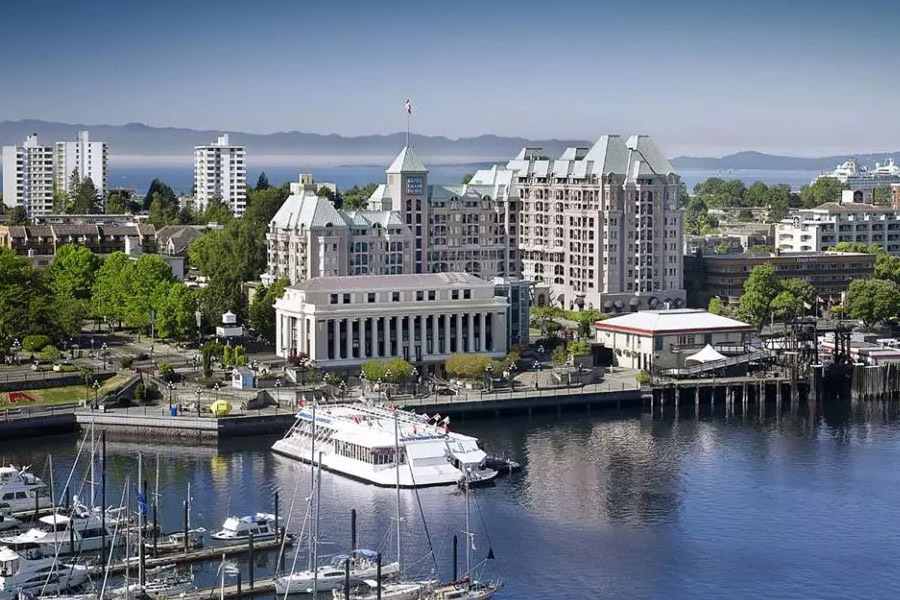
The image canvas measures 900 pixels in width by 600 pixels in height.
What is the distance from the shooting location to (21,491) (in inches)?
2239

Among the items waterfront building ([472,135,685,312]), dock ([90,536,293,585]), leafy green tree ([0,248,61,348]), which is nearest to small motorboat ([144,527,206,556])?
dock ([90,536,293,585])

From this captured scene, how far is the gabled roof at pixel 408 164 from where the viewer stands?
10419cm

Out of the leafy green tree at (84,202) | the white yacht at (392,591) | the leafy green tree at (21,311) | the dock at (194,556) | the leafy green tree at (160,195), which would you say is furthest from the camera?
the leafy green tree at (160,195)

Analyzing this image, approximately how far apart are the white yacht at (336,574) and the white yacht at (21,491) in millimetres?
11738

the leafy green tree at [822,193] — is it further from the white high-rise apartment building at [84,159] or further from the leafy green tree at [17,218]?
the leafy green tree at [17,218]

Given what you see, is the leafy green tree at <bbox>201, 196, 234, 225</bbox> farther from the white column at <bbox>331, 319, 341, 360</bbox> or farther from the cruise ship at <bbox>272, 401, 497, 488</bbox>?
the cruise ship at <bbox>272, 401, 497, 488</bbox>

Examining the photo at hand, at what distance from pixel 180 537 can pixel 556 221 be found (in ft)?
186

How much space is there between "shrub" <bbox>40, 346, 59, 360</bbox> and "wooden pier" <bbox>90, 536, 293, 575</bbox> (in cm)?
3048

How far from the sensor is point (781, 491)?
6116cm

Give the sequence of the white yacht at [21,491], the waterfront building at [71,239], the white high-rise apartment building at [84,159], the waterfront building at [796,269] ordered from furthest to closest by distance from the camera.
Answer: the white high-rise apartment building at [84,159], the waterfront building at [71,239], the waterfront building at [796,269], the white yacht at [21,491]

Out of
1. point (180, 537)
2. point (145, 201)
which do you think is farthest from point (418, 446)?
point (145, 201)

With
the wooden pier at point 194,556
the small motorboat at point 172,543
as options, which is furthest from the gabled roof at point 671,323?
the small motorboat at point 172,543

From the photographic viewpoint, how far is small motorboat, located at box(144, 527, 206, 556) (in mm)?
→ 51156

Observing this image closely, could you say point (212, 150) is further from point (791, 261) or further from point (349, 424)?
point (349, 424)
